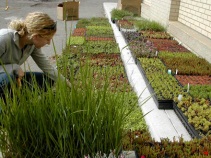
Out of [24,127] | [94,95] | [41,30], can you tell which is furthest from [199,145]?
[41,30]

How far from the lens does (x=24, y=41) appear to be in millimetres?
3238

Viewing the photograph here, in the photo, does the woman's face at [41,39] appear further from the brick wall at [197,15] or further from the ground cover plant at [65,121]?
the brick wall at [197,15]

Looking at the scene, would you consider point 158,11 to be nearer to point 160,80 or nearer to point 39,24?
point 160,80

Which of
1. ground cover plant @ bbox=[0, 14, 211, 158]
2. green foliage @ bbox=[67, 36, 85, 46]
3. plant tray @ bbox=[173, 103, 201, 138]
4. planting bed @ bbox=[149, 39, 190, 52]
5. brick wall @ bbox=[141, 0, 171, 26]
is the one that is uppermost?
brick wall @ bbox=[141, 0, 171, 26]

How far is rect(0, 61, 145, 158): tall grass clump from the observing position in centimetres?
201

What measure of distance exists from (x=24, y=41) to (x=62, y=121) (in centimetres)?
149

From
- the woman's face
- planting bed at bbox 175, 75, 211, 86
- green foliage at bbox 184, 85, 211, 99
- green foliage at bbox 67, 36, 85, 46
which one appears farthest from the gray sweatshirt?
green foliage at bbox 67, 36, 85, 46

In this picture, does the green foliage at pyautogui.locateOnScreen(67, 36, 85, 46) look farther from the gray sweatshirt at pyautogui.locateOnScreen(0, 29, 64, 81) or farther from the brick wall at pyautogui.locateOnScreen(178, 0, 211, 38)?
the gray sweatshirt at pyautogui.locateOnScreen(0, 29, 64, 81)

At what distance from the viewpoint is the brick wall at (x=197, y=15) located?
684cm

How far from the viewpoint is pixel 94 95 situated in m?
2.13

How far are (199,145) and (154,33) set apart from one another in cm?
662

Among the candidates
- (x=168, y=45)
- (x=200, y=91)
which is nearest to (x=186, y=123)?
(x=200, y=91)

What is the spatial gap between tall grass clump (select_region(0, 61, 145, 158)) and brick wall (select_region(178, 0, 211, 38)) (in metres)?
5.32

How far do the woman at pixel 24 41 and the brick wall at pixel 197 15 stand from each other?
4.57 meters
